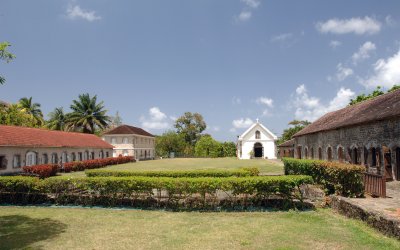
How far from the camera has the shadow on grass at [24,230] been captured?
7719 mm

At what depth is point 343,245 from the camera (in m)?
7.16

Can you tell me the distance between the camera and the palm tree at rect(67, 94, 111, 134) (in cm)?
5428

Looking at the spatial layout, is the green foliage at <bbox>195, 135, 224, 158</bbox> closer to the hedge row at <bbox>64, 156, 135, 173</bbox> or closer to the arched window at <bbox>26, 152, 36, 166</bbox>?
the hedge row at <bbox>64, 156, 135, 173</bbox>

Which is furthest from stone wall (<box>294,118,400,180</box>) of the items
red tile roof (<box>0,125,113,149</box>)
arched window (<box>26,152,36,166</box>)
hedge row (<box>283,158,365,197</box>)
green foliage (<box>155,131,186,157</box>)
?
green foliage (<box>155,131,186,157</box>)

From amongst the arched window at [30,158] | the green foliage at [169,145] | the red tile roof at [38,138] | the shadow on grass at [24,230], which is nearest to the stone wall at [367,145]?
the shadow on grass at [24,230]

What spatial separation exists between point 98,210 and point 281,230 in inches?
267

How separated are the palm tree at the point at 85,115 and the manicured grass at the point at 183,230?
44727 mm

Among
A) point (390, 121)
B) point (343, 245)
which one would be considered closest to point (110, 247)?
point (343, 245)

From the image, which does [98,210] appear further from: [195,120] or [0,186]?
[195,120]

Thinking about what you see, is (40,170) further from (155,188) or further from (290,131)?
(290,131)

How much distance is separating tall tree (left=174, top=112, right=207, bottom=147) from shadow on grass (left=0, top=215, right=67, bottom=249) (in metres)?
69.6

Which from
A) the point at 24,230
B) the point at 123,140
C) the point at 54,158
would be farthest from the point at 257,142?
the point at 24,230

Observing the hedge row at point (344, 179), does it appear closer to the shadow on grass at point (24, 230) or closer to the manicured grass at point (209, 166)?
the shadow on grass at point (24, 230)

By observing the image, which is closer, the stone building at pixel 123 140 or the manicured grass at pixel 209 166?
the manicured grass at pixel 209 166
